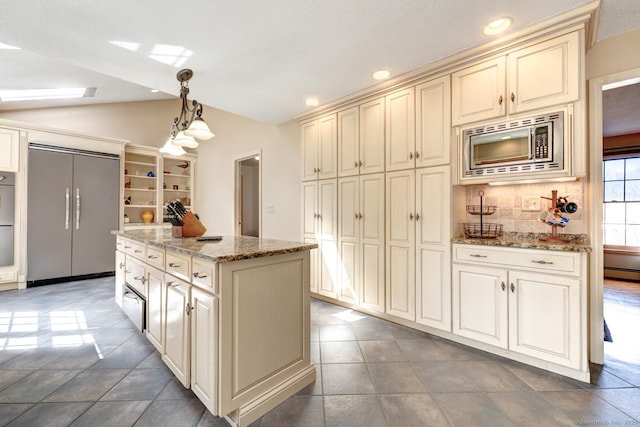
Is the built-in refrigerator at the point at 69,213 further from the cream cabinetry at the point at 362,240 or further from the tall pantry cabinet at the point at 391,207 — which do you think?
the cream cabinetry at the point at 362,240

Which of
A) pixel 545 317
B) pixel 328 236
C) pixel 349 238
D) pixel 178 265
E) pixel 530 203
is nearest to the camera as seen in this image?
pixel 178 265

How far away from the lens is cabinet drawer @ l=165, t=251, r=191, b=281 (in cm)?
164

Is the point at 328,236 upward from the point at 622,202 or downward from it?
downward

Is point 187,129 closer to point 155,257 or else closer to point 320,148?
point 155,257

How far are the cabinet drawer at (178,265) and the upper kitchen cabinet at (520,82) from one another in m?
2.32

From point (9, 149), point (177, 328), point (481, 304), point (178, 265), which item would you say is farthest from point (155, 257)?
point (9, 149)

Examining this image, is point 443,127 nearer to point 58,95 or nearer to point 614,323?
point 614,323

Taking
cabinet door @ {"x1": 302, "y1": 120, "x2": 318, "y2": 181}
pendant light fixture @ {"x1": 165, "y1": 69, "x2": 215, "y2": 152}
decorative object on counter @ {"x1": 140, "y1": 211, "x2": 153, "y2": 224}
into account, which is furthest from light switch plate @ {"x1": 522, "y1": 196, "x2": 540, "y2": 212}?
decorative object on counter @ {"x1": 140, "y1": 211, "x2": 153, "y2": 224}

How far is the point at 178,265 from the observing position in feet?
5.70

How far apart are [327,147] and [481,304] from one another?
2.29m

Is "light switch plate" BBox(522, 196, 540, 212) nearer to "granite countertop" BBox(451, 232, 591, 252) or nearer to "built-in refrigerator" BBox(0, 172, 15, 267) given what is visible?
"granite countertop" BBox(451, 232, 591, 252)

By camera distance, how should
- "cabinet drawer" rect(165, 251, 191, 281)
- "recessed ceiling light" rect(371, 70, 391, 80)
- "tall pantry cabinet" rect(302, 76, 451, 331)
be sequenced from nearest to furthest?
"cabinet drawer" rect(165, 251, 191, 281)
"tall pantry cabinet" rect(302, 76, 451, 331)
"recessed ceiling light" rect(371, 70, 391, 80)

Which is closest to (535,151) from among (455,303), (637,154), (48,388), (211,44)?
(455,303)

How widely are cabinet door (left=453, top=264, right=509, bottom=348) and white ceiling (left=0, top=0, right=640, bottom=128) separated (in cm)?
177
